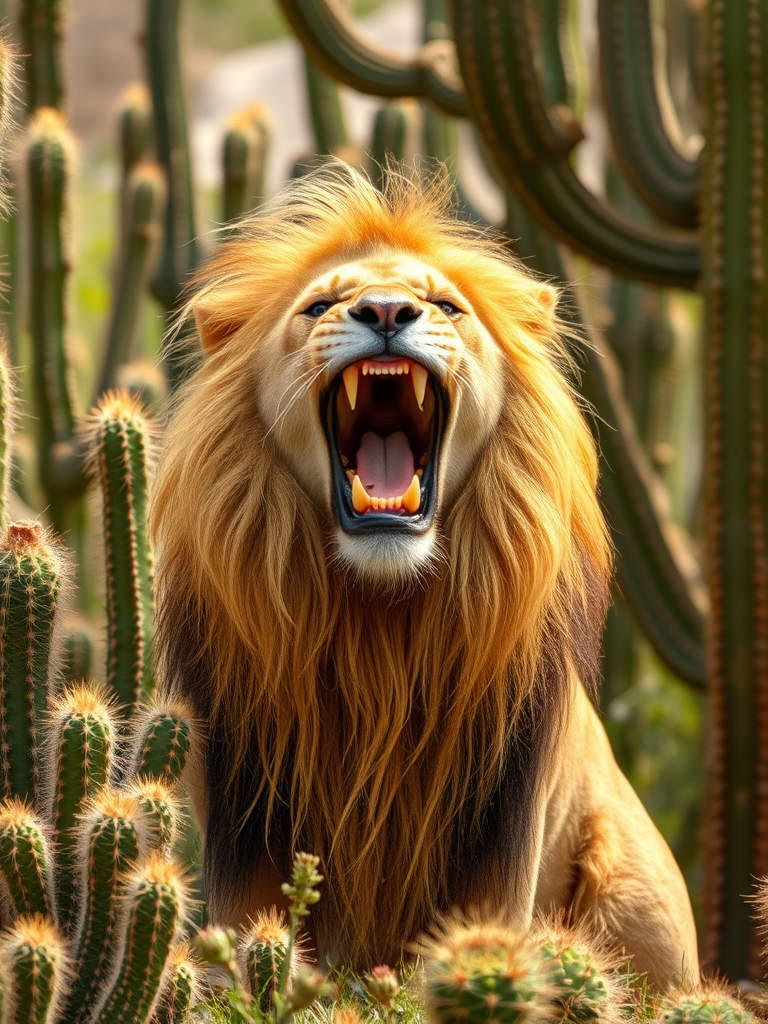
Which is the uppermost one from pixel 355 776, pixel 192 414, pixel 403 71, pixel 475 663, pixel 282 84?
pixel 282 84

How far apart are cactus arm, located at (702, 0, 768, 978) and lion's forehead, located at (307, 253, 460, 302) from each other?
55.4 inches

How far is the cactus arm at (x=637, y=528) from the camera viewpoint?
5.39 m

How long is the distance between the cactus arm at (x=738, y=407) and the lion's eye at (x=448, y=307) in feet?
4.55

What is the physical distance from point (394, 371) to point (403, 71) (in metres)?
3.34

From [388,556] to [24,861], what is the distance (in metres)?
0.94

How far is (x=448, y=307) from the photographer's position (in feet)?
10.2

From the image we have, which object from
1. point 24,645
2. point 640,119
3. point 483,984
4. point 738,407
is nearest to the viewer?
point 483,984

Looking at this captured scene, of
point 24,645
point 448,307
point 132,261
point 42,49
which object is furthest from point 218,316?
point 132,261

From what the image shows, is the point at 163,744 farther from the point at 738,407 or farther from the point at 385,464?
the point at 738,407

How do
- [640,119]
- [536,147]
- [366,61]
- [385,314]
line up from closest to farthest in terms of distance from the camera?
[385,314] < [536,147] < [640,119] < [366,61]

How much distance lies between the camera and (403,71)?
234 inches

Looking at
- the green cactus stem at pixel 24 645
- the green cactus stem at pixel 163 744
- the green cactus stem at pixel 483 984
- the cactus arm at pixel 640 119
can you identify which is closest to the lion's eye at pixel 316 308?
the green cactus stem at pixel 24 645

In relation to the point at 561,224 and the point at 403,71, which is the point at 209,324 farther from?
the point at 403,71

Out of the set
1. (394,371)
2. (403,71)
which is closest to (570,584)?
(394,371)
